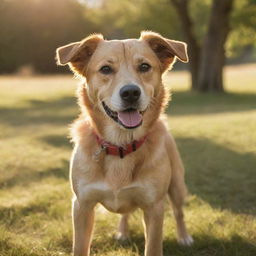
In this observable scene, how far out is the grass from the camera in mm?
4613

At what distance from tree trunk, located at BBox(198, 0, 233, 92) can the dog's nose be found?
16808mm

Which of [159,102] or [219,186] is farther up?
[159,102]

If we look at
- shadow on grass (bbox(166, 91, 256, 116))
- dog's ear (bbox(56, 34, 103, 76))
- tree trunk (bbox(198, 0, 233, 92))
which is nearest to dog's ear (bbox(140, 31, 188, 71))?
dog's ear (bbox(56, 34, 103, 76))

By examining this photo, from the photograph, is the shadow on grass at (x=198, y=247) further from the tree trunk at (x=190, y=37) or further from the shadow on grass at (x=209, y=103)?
the tree trunk at (x=190, y=37)

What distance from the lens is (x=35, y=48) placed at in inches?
1766

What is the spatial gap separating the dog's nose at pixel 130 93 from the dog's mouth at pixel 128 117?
0.41ft

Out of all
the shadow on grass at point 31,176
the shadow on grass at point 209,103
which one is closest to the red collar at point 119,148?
the shadow on grass at point 31,176

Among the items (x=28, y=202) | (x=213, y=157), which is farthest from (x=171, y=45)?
(x=213, y=157)

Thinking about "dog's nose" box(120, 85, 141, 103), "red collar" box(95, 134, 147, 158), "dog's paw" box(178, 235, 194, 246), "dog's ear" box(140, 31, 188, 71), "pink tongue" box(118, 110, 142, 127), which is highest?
"dog's ear" box(140, 31, 188, 71)

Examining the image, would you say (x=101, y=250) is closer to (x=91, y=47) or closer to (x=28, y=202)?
(x=28, y=202)

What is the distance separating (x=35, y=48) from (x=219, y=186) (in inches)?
1590

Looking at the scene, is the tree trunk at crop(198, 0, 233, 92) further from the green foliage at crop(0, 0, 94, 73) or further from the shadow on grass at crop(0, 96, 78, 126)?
the green foliage at crop(0, 0, 94, 73)

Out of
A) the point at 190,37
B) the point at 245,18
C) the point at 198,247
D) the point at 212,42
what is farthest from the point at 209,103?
the point at 198,247

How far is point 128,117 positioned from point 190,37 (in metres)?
19.1
